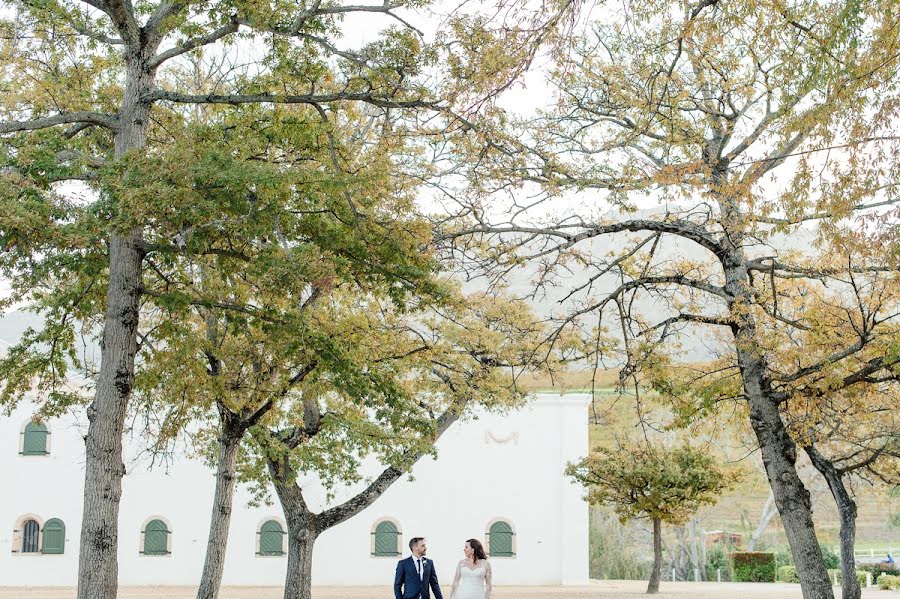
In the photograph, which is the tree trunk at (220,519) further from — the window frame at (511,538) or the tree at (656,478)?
the window frame at (511,538)

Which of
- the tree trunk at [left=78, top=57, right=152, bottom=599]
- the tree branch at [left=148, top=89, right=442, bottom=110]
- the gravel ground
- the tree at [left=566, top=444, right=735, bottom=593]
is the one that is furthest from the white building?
the tree branch at [left=148, top=89, right=442, bottom=110]

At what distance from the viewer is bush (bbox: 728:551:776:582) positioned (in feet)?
→ 117

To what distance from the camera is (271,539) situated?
1148 inches

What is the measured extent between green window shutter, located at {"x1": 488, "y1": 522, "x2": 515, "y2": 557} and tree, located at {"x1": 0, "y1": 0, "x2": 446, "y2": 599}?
17.8 m

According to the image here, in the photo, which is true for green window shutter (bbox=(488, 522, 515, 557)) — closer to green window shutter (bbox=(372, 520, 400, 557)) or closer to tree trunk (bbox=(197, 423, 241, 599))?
green window shutter (bbox=(372, 520, 400, 557))

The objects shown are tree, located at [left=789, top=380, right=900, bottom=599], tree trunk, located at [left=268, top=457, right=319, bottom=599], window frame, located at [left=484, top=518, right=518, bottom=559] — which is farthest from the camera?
window frame, located at [left=484, top=518, right=518, bottom=559]

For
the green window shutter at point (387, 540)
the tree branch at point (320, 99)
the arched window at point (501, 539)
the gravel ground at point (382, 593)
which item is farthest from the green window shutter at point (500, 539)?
the tree branch at point (320, 99)

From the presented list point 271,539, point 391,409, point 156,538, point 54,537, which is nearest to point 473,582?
point 391,409

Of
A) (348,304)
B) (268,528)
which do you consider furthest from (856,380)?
(268,528)

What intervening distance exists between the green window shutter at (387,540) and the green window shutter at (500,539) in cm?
282

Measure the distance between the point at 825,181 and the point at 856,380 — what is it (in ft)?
10.3

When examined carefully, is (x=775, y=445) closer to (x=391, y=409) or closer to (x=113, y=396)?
(x=391, y=409)

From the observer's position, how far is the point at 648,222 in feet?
41.1

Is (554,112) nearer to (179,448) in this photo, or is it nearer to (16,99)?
(16,99)
